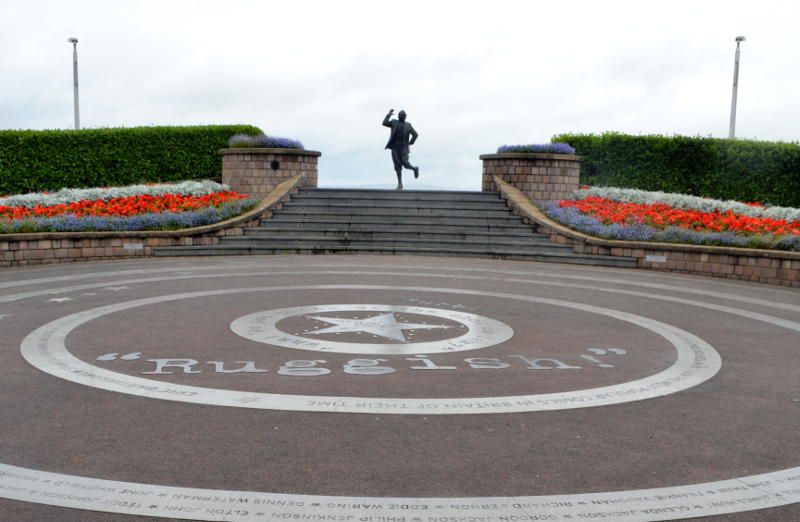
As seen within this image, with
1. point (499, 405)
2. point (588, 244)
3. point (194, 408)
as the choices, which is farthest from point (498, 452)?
point (588, 244)

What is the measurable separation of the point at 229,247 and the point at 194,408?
11260 millimetres

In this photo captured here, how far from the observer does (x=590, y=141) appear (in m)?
24.4

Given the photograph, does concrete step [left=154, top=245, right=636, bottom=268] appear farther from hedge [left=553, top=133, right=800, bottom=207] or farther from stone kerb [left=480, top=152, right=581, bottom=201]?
hedge [left=553, top=133, right=800, bottom=207]

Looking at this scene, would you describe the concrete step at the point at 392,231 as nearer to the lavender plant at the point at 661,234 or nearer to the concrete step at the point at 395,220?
the concrete step at the point at 395,220

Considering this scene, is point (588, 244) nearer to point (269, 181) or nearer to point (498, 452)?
point (269, 181)

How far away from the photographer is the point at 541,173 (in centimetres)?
2025

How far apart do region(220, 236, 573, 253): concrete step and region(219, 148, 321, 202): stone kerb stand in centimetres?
443

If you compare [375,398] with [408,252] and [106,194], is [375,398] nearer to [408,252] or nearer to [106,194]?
[408,252]

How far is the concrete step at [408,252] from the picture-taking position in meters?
15.3

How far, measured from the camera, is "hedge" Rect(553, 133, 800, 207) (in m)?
23.1

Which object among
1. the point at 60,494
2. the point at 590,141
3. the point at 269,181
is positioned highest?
the point at 590,141

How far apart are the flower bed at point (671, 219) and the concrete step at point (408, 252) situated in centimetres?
97

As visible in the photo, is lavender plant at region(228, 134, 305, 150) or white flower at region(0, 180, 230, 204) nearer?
white flower at region(0, 180, 230, 204)

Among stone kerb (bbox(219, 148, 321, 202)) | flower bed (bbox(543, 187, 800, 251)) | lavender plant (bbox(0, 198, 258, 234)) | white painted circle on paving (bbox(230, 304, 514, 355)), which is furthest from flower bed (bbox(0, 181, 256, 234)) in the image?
flower bed (bbox(543, 187, 800, 251))
